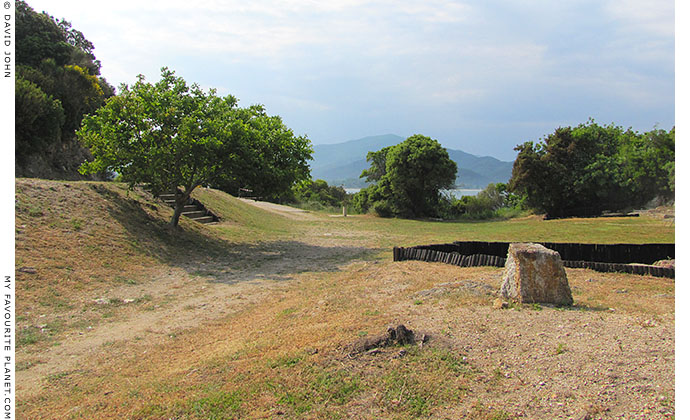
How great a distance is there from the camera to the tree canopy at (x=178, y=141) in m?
11.9

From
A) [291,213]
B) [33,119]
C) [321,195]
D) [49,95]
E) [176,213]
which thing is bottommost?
[291,213]

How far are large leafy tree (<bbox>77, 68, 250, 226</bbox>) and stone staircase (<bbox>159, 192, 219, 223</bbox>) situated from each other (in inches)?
173

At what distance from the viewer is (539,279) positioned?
5473 mm

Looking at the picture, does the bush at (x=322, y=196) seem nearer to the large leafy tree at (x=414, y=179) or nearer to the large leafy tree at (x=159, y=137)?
the large leafy tree at (x=414, y=179)

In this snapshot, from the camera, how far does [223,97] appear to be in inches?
549

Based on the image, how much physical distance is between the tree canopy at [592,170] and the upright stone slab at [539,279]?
2859cm

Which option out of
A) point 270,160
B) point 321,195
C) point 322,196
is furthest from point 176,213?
point 321,195

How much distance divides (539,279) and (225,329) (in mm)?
4070

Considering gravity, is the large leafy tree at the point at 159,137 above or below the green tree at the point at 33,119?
below

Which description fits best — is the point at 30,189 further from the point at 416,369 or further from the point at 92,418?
the point at 416,369

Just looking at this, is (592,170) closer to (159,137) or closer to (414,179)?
(414,179)

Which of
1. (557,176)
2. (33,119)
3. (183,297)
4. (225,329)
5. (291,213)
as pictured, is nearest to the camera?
(225,329)

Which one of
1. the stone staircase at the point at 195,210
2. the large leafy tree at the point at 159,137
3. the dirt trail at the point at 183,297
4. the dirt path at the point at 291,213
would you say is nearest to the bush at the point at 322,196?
the dirt path at the point at 291,213

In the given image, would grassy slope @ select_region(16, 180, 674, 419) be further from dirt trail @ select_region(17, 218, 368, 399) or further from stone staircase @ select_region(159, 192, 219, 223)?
stone staircase @ select_region(159, 192, 219, 223)
